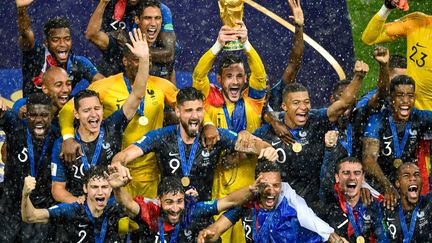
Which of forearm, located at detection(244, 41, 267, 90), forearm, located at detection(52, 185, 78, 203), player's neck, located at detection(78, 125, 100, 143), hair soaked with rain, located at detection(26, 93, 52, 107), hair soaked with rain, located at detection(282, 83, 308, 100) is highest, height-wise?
forearm, located at detection(244, 41, 267, 90)

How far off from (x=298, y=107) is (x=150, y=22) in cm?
130

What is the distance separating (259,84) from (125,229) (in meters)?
1.42

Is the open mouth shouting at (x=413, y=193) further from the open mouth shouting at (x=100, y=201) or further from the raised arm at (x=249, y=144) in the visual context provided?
the open mouth shouting at (x=100, y=201)

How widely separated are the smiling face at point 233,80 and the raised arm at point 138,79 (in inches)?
24.2

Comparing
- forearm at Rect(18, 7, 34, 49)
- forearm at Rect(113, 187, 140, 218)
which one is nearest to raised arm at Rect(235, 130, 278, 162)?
forearm at Rect(113, 187, 140, 218)

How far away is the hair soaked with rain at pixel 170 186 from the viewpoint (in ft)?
38.1

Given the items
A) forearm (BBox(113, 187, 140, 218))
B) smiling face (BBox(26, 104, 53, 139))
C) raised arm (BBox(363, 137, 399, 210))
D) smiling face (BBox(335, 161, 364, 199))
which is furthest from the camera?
raised arm (BBox(363, 137, 399, 210))

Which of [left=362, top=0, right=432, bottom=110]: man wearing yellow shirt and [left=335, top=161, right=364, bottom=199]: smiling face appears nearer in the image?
[left=335, top=161, right=364, bottom=199]: smiling face

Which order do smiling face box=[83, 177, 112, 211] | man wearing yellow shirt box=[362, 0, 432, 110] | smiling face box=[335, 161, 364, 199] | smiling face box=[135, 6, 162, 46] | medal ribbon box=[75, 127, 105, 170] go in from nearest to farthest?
1. smiling face box=[83, 177, 112, 211]
2. medal ribbon box=[75, 127, 105, 170]
3. smiling face box=[335, 161, 364, 199]
4. smiling face box=[135, 6, 162, 46]
5. man wearing yellow shirt box=[362, 0, 432, 110]

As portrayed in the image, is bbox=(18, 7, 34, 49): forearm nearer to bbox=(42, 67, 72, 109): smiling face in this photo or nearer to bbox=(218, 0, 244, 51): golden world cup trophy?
bbox=(42, 67, 72, 109): smiling face

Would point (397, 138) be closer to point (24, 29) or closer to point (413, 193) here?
point (413, 193)

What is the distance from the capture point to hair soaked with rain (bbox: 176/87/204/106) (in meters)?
11.9

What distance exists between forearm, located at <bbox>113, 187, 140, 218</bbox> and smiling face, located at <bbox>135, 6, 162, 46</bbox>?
153 centimetres

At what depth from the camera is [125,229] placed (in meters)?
12.2
